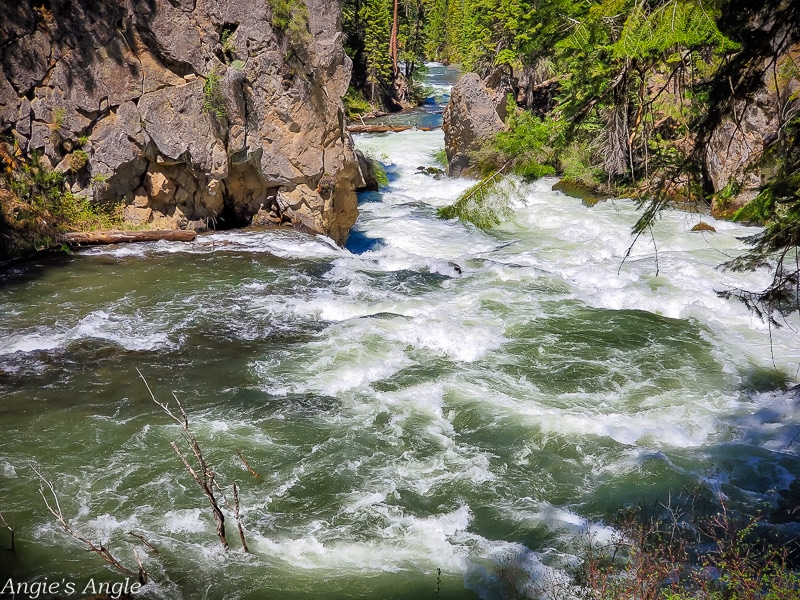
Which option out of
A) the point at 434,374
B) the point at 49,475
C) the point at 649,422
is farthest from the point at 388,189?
the point at 49,475

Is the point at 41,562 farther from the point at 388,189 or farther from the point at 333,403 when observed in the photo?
the point at 388,189

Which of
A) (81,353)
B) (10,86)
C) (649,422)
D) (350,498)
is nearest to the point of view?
(350,498)

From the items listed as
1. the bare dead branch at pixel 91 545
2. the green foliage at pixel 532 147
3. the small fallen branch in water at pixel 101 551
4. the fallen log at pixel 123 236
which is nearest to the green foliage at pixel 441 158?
the fallen log at pixel 123 236

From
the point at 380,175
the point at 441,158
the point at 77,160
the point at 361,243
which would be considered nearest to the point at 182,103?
the point at 77,160

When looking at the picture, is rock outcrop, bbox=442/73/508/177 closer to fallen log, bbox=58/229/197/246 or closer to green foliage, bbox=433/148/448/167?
green foliage, bbox=433/148/448/167

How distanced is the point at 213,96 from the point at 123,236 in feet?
11.9

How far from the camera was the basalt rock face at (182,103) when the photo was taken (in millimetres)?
13070

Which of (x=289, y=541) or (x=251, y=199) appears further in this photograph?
(x=251, y=199)

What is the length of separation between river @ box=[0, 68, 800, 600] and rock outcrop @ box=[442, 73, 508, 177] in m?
9.47

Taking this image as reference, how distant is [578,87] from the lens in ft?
17.5

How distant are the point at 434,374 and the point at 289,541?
3767 millimetres

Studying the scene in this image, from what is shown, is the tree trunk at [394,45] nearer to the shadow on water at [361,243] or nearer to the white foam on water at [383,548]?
the shadow on water at [361,243]

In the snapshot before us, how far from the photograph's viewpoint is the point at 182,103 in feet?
45.1

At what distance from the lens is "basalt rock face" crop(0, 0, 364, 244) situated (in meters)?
13.1
